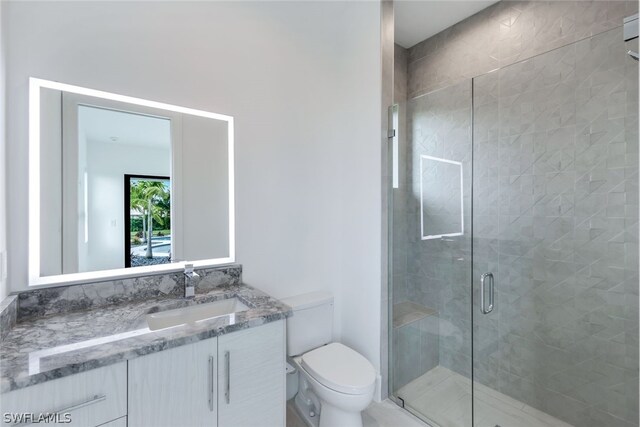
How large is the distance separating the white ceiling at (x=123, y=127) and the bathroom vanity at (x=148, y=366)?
817 millimetres

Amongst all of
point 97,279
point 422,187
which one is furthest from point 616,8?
point 97,279

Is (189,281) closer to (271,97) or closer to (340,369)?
(340,369)

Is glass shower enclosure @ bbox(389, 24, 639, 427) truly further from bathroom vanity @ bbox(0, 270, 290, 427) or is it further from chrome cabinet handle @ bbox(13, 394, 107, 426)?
chrome cabinet handle @ bbox(13, 394, 107, 426)

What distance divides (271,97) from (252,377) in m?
1.64

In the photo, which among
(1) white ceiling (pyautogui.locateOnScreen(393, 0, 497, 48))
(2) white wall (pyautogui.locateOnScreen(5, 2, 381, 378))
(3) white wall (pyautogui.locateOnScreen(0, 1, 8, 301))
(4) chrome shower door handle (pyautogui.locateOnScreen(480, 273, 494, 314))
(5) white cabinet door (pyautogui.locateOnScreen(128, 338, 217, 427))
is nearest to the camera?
(5) white cabinet door (pyautogui.locateOnScreen(128, 338, 217, 427))

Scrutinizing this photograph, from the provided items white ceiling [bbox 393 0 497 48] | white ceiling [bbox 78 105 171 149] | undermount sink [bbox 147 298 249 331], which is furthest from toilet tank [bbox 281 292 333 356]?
white ceiling [bbox 393 0 497 48]

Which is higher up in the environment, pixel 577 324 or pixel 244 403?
pixel 577 324

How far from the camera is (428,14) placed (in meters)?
2.28

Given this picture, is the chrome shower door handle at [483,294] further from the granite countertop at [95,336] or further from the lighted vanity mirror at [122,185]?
the lighted vanity mirror at [122,185]

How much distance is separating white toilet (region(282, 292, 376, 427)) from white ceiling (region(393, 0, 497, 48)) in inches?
90.2

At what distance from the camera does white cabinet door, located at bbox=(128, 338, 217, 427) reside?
3.25ft

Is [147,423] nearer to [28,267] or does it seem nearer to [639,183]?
[28,267]

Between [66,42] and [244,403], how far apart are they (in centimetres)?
182

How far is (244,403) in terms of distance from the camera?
122 cm
